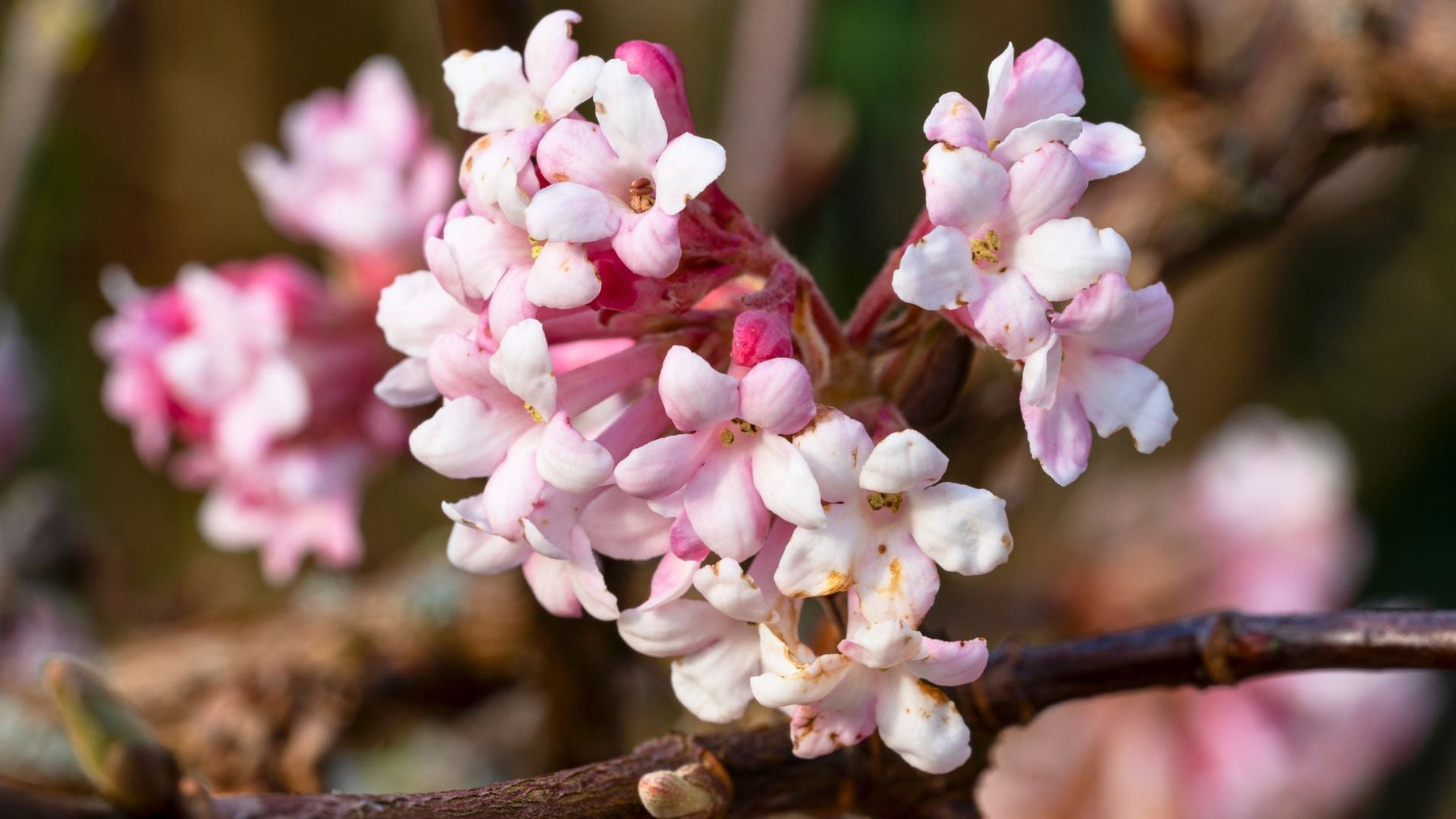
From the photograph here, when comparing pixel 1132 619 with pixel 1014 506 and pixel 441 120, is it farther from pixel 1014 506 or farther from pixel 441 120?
pixel 441 120

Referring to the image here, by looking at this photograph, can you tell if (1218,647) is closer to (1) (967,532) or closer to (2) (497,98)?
(1) (967,532)

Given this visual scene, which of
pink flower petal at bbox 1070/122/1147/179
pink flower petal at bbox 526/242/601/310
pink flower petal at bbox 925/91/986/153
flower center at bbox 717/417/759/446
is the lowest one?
flower center at bbox 717/417/759/446

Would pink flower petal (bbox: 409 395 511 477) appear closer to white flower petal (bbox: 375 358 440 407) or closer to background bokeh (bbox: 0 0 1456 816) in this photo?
white flower petal (bbox: 375 358 440 407)

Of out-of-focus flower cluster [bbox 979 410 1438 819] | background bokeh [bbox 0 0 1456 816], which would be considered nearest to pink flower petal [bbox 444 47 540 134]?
out-of-focus flower cluster [bbox 979 410 1438 819]

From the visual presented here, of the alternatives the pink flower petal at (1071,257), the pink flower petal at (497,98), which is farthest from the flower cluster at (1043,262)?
the pink flower petal at (497,98)

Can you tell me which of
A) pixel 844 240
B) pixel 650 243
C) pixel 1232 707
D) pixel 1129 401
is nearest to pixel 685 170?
pixel 650 243

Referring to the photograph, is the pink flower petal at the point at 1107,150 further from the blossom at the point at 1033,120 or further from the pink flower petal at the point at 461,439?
the pink flower petal at the point at 461,439
